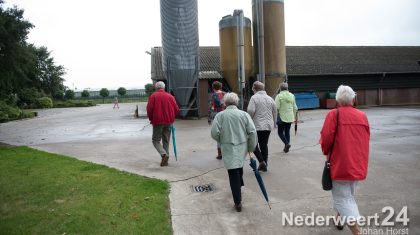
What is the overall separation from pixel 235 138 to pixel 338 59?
27902 mm

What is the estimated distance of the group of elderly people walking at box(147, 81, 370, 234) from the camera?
3.73 metres

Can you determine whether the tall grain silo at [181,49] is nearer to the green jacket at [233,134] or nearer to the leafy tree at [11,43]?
the leafy tree at [11,43]

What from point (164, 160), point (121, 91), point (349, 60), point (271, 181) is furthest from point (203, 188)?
point (121, 91)

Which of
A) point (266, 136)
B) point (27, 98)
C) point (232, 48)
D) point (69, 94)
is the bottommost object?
point (266, 136)

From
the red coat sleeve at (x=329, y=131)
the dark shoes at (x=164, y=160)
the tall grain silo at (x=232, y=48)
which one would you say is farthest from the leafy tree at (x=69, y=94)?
the red coat sleeve at (x=329, y=131)

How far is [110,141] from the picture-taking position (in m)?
12.0

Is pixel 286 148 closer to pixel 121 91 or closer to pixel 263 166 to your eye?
pixel 263 166

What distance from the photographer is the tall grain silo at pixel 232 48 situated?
20.1m

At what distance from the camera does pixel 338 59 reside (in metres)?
30.4

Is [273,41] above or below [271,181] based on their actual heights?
above

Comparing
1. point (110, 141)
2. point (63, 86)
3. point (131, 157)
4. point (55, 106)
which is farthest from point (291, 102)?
point (63, 86)

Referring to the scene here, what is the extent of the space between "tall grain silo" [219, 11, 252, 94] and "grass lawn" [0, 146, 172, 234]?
13632mm

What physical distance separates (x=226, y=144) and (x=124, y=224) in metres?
1.61

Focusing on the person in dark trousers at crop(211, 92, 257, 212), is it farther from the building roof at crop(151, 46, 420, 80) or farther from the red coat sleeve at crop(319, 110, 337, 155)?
the building roof at crop(151, 46, 420, 80)
